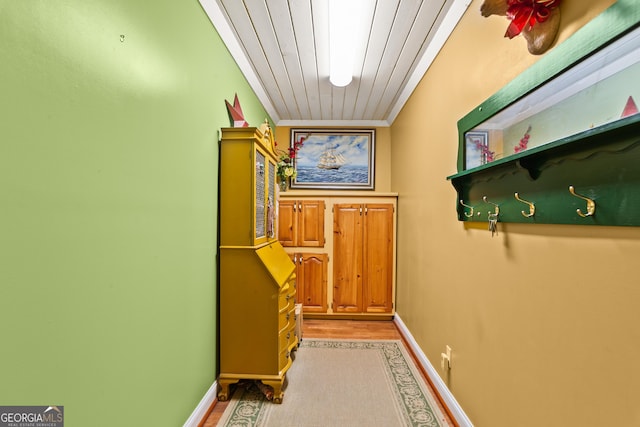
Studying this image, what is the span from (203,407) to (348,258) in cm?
210

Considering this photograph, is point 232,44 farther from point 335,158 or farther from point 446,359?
point 446,359

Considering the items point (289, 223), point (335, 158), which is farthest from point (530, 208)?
point (335, 158)

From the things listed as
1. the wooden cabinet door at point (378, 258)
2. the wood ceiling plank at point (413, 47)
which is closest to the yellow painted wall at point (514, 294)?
the wood ceiling plank at point (413, 47)

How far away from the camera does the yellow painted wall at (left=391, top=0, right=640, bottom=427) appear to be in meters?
0.80

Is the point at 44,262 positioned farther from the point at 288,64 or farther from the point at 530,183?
the point at 288,64

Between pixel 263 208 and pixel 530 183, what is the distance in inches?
65.4

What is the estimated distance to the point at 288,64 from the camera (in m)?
2.40

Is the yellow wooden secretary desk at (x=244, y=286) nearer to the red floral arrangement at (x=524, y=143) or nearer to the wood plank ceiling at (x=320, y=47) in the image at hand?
the wood plank ceiling at (x=320, y=47)

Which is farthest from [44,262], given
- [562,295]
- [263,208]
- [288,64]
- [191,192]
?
[288,64]

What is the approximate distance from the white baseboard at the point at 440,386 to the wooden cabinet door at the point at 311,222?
→ 4.64 feet

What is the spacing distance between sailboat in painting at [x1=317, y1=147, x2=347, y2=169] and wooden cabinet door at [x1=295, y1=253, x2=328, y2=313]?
126cm

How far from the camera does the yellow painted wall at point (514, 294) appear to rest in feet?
2.61

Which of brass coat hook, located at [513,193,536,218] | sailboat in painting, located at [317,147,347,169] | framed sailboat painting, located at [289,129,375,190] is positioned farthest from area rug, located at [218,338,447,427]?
sailboat in painting, located at [317,147,347,169]

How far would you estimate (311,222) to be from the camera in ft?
11.2
